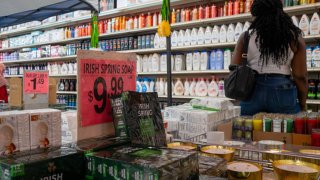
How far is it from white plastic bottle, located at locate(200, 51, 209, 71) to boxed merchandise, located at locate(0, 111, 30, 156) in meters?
3.62

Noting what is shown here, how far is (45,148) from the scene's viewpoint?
897mm

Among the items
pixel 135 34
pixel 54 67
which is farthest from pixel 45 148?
pixel 54 67

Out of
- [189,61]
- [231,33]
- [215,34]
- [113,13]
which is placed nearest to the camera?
[231,33]

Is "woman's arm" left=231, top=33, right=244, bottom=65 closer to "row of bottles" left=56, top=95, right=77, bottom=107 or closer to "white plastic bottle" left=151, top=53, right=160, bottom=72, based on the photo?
"white plastic bottle" left=151, top=53, right=160, bottom=72

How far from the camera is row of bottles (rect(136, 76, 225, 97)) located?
4285 millimetres

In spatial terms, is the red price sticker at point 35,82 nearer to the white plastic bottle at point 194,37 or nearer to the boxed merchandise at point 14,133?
the boxed merchandise at point 14,133

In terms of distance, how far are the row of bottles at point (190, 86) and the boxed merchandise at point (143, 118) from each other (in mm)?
3207

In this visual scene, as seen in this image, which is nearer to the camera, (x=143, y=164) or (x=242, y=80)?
(x=143, y=164)

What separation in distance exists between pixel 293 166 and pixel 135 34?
4.83 meters

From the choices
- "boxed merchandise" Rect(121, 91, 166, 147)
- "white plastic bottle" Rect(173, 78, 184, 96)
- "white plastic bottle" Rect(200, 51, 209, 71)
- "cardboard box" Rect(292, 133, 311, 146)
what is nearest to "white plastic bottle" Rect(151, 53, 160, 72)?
"white plastic bottle" Rect(173, 78, 184, 96)

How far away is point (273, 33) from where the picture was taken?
214 cm

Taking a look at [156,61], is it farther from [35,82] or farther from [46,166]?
[46,166]

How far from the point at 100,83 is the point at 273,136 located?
102cm

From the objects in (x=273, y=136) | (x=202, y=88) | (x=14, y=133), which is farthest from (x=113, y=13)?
(x=14, y=133)
